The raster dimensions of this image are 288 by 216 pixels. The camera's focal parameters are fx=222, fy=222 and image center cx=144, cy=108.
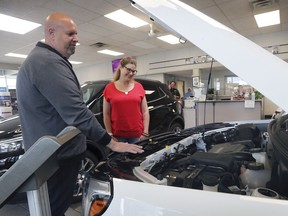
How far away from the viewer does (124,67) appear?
2.33 meters

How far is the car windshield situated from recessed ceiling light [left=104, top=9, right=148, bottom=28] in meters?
2.92

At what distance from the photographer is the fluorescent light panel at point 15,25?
234 inches

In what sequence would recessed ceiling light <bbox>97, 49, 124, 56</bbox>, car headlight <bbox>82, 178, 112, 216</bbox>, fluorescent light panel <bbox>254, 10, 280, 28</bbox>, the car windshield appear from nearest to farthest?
car headlight <bbox>82, 178, 112, 216</bbox> < the car windshield < fluorescent light panel <bbox>254, 10, 280, 28</bbox> < recessed ceiling light <bbox>97, 49, 124, 56</bbox>

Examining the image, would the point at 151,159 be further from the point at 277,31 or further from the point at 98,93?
the point at 277,31

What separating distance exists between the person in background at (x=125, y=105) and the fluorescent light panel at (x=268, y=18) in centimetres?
573

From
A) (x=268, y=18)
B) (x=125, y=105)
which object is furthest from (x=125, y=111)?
(x=268, y=18)

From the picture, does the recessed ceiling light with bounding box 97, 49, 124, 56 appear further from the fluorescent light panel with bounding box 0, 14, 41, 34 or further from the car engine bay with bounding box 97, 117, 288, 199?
the car engine bay with bounding box 97, 117, 288, 199

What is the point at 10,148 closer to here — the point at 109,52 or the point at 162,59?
the point at 109,52

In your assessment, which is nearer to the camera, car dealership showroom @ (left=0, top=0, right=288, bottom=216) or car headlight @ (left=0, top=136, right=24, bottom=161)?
car dealership showroom @ (left=0, top=0, right=288, bottom=216)

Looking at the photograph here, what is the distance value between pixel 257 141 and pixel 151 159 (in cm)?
115

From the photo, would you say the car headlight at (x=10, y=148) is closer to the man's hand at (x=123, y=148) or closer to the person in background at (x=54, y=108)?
the person in background at (x=54, y=108)

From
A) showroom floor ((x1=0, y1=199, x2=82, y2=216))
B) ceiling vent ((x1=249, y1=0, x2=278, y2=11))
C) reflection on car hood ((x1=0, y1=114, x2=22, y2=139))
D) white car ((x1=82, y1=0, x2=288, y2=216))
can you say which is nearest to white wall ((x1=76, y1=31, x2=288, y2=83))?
ceiling vent ((x1=249, y1=0, x2=278, y2=11))

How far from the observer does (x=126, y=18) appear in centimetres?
627

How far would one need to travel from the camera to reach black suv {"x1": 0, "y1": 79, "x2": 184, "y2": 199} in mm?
2412
